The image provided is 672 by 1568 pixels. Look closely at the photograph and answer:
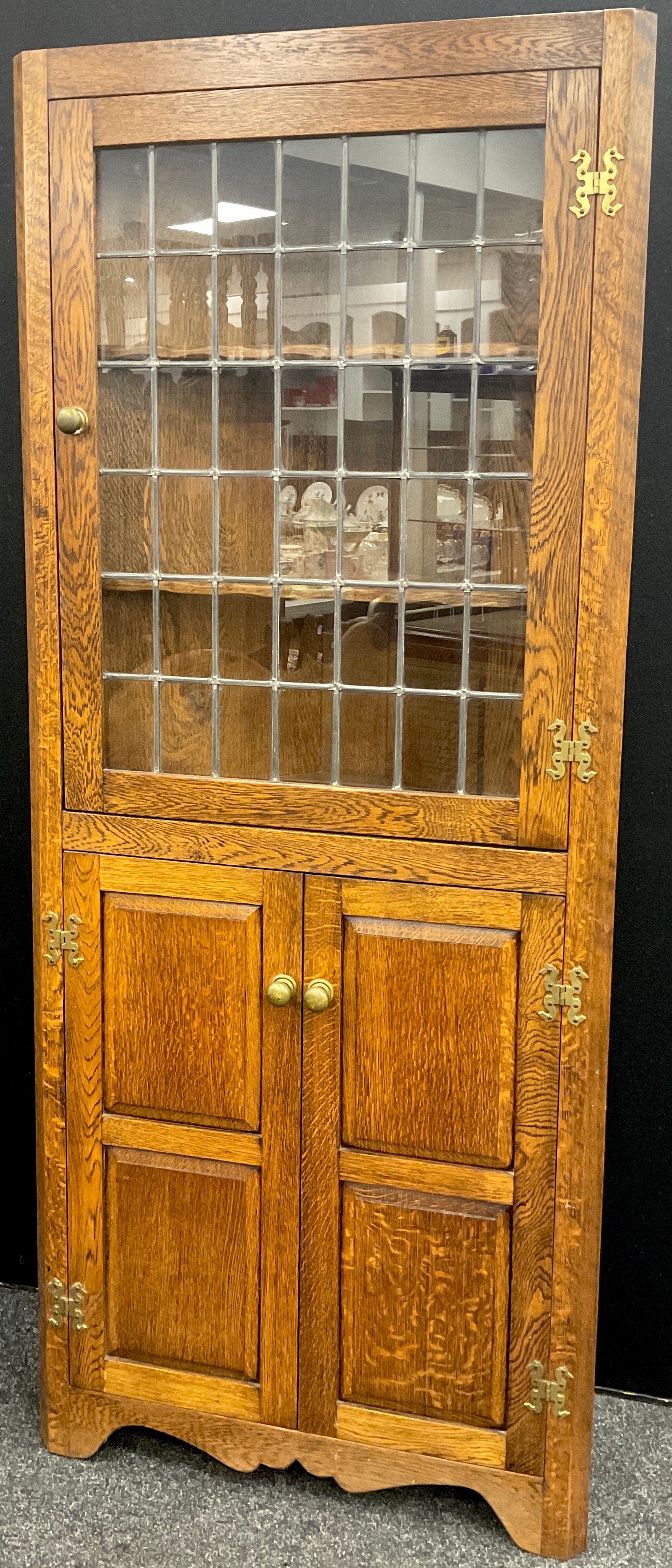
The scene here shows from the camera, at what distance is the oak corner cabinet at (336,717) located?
1.75 metres

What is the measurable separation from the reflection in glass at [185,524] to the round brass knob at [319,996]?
600 mm

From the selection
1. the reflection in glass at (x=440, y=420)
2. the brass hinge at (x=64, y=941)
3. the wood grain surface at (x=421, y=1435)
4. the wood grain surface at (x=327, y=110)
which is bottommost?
the wood grain surface at (x=421, y=1435)

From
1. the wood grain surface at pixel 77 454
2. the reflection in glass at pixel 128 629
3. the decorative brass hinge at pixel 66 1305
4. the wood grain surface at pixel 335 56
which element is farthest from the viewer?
the decorative brass hinge at pixel 66 1305

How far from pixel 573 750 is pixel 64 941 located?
31.8 inches

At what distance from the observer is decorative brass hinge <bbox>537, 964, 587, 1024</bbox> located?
187 centimetres

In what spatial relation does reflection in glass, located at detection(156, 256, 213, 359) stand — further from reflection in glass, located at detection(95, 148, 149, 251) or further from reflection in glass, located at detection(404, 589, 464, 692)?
reflection in glass, located at detection(404, 589, 464, 692)

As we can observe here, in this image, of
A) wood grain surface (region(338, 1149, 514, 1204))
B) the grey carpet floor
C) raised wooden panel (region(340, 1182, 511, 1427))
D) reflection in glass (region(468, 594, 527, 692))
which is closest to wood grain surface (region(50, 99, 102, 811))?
reflection in glass (region(468, 594, 527, 692))

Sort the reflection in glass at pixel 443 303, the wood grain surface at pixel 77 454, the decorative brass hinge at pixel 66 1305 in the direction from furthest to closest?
the decorative brass hinge at pixel 66 1305 < the wood grain surface at pixel 77 454 < the reflection in glass at pixel 443 303

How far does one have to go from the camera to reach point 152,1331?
2.11 m

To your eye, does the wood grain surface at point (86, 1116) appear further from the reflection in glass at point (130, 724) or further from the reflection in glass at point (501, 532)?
the reflection in glass at point (501, 532)

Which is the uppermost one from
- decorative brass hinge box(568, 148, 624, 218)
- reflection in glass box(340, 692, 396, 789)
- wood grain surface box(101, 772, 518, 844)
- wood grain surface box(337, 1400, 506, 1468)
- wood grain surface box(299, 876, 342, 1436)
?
decorative brass hinge box(568, 148, 624, 218)

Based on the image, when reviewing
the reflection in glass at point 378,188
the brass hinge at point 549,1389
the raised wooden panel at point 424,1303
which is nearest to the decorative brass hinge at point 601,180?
the reflection in glass at point 378,188

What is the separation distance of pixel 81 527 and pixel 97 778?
0.36m

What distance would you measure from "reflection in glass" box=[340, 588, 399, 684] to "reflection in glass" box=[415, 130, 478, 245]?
1.52 feet
